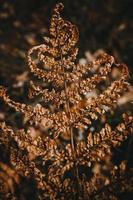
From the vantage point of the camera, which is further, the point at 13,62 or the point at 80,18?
the point at 80,18

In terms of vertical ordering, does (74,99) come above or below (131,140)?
below

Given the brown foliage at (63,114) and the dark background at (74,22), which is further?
the dark background at (74,22)

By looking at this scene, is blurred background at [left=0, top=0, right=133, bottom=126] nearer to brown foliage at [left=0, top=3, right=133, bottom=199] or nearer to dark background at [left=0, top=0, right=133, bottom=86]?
dark background at [left=0, top=0, right=133, bottom=86]

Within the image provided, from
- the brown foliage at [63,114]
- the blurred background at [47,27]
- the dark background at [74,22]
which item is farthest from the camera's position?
the dark background at [74,22]

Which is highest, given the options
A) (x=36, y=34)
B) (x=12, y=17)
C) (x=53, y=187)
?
(x=12, y=17)

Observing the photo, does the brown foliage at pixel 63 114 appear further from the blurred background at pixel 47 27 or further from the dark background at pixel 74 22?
the dark background at pixel 74 22

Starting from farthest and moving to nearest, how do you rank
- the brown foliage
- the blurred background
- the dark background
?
the dark background, the blurred background, the brown foliage

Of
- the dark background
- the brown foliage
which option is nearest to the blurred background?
the dark background

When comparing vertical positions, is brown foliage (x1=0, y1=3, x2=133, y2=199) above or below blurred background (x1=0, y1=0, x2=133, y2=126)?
below

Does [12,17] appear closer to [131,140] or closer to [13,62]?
[13,62]

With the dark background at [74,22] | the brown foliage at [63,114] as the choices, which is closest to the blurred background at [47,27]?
the dark background at [74,22]

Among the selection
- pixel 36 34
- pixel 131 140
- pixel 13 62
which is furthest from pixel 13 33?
pixel 131 140
